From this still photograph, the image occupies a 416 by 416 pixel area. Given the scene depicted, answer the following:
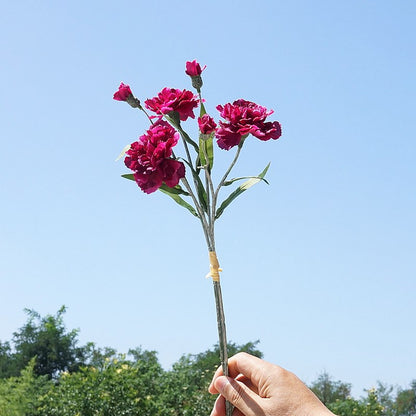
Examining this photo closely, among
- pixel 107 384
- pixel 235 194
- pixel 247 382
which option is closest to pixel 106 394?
pixel 107 384

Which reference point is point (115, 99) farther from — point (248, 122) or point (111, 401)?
A: point (111, 401)

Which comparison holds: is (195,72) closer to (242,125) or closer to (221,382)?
(242,125)

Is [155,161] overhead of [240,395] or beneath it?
overhead

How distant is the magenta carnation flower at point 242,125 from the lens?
8.44 feet

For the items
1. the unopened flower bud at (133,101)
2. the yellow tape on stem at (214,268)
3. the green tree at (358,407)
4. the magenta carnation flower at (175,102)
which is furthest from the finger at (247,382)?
the green tree at (358,407)

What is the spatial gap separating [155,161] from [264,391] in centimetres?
96

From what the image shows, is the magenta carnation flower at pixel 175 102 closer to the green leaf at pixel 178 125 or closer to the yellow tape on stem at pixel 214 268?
the green leaf at pixel 178 125

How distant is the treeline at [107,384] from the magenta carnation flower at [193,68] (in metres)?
4.56

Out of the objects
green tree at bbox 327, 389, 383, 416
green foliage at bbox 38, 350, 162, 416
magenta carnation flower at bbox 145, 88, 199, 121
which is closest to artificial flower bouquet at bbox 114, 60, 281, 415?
magenta carnation flower at bbox 145, 88, 199, 121

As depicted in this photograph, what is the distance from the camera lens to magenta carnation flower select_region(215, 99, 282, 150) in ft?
8.44

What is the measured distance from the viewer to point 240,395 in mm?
2439

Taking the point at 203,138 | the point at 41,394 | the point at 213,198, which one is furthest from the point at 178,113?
the point at 41,394

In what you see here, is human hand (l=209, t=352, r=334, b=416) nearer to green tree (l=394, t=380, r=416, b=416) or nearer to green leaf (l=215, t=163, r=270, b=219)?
green leaf (l=215, t=163, r=270, b=219)

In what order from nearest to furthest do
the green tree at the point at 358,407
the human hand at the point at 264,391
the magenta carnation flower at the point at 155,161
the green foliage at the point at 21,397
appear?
the human hand at the point at 264,391
the magenta carnation flower at the point at 155,161
the green foliage at the point at 21,397
the green tree at the point at 358,407
